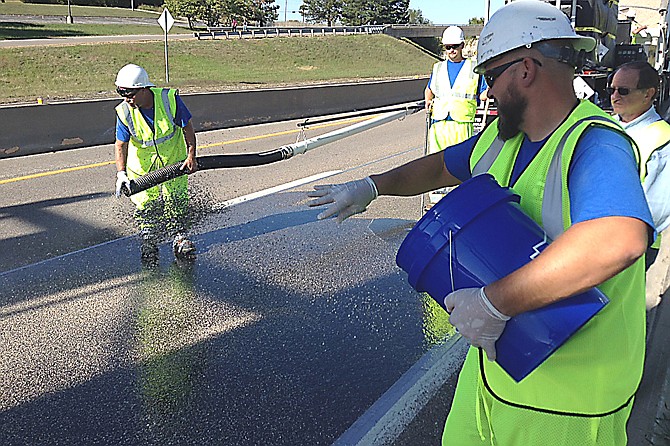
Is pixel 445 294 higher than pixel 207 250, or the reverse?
pixel 445 294

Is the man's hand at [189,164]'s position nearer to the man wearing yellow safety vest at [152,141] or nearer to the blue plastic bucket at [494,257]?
the man wearing yellow safety vest at [152,141]

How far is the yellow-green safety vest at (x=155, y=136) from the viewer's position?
226 inches

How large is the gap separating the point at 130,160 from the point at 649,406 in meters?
4.51

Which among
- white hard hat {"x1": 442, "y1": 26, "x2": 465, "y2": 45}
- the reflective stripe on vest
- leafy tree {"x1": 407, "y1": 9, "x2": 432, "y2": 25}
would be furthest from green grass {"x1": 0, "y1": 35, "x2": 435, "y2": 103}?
leafy tree {"x1": 407, "y1": 9, "x2": 432, "y2": 25}

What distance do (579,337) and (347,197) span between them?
1.13m

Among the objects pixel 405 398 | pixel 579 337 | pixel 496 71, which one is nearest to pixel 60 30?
pixel 405 398

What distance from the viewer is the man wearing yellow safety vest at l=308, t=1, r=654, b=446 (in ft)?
5.13

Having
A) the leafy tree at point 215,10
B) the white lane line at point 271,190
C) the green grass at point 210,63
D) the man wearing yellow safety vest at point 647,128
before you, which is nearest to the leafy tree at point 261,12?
the leafy tree at point 215,10

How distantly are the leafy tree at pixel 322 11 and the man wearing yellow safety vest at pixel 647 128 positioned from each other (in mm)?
90667

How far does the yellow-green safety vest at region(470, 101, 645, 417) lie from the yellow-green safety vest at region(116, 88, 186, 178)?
14.5 ft

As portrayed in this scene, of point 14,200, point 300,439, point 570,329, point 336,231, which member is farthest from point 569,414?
point 14,200

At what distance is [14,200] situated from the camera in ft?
26.9

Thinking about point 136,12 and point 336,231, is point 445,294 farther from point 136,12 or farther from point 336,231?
point 136,12

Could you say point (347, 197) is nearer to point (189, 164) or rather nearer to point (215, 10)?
point (189, 164)
